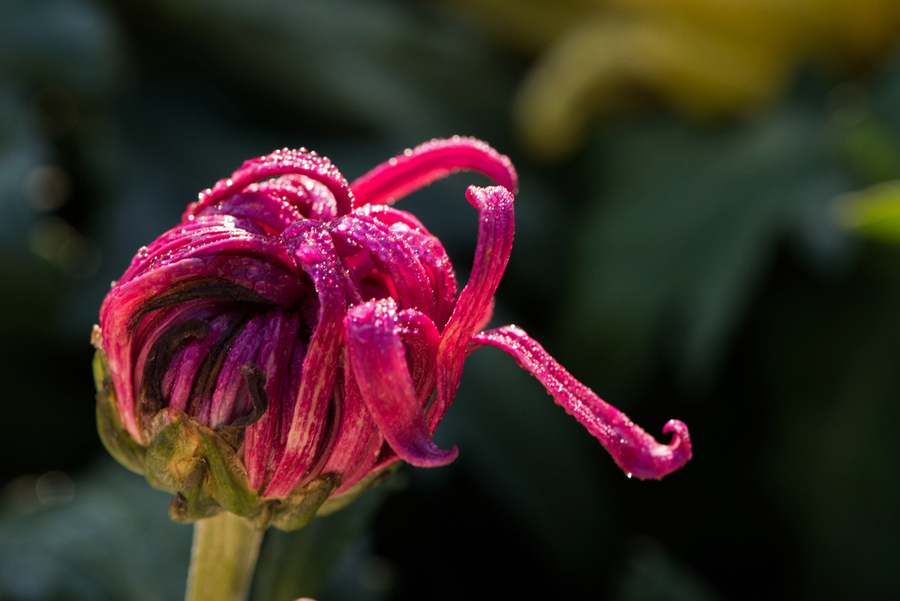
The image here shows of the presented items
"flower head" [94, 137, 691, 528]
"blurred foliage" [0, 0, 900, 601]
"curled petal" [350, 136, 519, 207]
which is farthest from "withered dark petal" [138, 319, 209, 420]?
"blurred foliage" [0, 0, 900, 601]

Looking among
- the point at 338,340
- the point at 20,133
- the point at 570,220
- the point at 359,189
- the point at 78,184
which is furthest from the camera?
the point at 570,220

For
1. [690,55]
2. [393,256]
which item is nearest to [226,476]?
[393,256]

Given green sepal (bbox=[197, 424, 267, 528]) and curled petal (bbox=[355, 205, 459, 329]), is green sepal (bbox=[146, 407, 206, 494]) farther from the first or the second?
curled petal (bbox=[355, 205, 459, 329])

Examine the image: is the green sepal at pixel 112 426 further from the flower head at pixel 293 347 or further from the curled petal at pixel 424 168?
the curled petal at pixel 424 168

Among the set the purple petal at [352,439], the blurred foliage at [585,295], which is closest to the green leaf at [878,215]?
the blurred foliage at [585,295]

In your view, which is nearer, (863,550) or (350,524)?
(350,524)

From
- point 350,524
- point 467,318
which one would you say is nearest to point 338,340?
point 467,318

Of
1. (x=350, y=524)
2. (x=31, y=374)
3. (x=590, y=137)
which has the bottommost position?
(x=31, y=374)

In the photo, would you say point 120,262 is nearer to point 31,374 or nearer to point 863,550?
point 31,374
